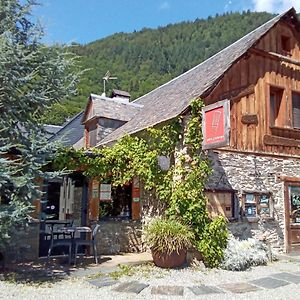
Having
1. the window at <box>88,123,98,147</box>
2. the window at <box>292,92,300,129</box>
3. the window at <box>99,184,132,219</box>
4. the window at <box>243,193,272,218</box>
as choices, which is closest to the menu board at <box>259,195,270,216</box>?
→ the window at <box>243,193,272,218</box>

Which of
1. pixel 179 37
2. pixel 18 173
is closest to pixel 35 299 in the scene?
pixel 18 173

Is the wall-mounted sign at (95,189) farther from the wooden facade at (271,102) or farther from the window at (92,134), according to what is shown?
the window at (92,134)

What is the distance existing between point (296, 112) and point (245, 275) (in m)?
7.04

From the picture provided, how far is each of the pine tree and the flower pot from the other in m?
3.32

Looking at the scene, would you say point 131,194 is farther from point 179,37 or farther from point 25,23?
point 179,37

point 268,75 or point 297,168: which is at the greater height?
point 268,75

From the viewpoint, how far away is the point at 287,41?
13.4m

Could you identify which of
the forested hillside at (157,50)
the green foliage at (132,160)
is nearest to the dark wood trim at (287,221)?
the green foliage at (132,160)

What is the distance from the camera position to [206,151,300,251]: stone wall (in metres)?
11.0

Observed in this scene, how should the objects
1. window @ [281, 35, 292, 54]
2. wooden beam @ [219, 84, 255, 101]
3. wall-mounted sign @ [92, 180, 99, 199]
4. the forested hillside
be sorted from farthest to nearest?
the forested hillside, window @ [281, 35, 292, 54], wooden beam @ [219, 84, 255, 101], wall-mounted sign @ [92, 180, 99, 199]

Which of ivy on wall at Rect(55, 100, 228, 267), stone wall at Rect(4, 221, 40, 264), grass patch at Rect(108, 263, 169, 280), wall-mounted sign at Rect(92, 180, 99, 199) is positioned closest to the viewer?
grass patch at Rect(108, 263, 169, 280)

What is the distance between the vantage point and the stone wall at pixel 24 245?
918 cm

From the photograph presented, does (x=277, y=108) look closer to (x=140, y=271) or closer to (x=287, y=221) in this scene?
(x=287, y=221)

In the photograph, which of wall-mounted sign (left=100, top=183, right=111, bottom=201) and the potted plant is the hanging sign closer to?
wall-mounted sign (left=100, top=183, right=111, bottom=201)
